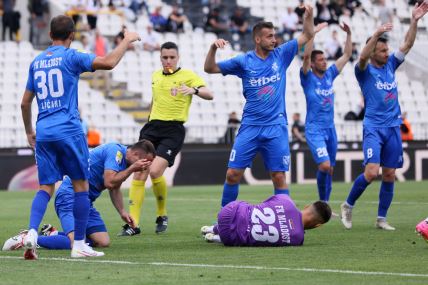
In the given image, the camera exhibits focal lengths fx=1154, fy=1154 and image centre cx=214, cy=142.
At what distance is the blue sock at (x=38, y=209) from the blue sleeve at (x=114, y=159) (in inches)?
42.2

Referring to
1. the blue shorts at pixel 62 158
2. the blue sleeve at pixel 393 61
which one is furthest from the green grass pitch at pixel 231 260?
the blue sleeve at pixel 393 61

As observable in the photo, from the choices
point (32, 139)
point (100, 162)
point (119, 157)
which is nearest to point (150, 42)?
point (100, 162)

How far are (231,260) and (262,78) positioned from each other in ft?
10.7

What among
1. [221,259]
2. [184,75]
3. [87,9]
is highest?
[87,9]

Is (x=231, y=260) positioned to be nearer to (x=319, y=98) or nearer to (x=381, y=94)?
(x=381, y=94)

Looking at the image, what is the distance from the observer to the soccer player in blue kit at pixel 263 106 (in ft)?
42.8

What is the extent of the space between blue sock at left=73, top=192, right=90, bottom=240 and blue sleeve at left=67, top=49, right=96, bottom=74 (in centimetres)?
118

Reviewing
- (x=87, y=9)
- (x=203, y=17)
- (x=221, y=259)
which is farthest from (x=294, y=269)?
(x=203, y=17)

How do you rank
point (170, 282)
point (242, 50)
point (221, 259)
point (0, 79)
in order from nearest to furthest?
point (170, 282) → point (221, 259) → point (0, 79) → point (242, 50)

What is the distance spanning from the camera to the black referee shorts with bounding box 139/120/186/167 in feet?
48.8

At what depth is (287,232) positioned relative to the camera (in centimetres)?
1154

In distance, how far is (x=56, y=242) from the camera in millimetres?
11672

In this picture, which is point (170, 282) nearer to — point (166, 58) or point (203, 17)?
point (166, 58)

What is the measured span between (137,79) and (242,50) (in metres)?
4.19
